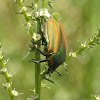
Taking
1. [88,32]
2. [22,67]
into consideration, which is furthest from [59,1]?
[22,67]

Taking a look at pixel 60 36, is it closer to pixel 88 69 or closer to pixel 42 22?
pixel 42 22

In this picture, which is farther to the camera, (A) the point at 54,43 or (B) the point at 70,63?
(B) the point at 70,63

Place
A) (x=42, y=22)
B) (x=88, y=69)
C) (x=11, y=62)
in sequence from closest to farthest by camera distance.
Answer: (x=42, y=22), (x=88, y=69), (x=11, y=62)

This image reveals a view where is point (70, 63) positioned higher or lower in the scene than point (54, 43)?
higher

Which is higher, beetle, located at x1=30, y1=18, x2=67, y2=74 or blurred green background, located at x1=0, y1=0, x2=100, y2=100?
blurred green background, located at x1=0, y1=0, x2=100, y2=100

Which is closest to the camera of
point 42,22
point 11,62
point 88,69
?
point 42,22
